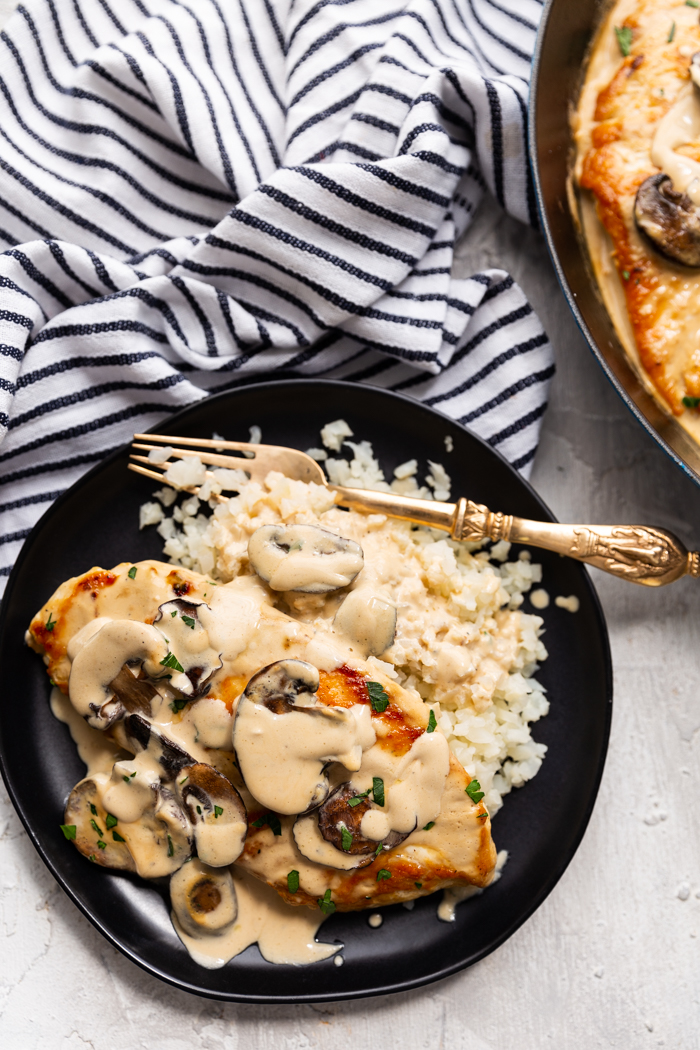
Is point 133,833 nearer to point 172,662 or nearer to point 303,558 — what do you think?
point 172,662

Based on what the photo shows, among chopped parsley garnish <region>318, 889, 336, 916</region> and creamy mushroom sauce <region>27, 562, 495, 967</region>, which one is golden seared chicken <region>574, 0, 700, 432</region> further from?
chopped parsley garnish <region>318, 889, 336, 916</region>

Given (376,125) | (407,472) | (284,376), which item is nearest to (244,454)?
(284,376)

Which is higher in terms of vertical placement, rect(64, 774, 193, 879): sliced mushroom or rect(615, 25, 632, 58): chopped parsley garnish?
rect(615, 25, 632, 58): chopped parsley garnish

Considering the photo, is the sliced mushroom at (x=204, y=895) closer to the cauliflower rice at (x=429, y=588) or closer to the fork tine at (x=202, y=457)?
the cauliflower rice at (x=429, y=588)

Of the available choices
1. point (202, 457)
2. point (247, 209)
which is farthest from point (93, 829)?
point (247, 209)

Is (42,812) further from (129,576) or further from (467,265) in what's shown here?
(467,265)

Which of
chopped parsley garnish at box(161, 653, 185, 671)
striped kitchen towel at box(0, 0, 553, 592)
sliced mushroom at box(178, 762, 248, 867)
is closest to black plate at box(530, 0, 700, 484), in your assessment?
striped kitchen towel at box(0, 0, 553, 592)

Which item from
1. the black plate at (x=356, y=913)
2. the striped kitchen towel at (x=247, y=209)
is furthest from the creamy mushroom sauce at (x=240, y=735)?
the striped kitchen towel at (x=247, y=209)
